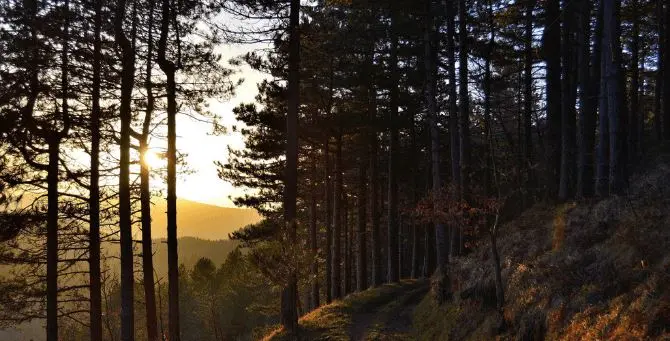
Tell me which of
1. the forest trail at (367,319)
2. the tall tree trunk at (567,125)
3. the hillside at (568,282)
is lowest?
the forest trail at (367,319)

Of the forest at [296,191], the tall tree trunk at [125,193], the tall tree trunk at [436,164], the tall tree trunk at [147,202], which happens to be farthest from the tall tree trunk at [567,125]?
the tall tree trunk at [147,202]

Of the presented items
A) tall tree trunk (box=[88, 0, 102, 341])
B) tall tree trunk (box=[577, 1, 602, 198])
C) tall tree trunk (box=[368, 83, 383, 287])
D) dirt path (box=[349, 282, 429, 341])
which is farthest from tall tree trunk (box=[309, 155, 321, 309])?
tall tree trunk (box=[577, 1, 602, 198])

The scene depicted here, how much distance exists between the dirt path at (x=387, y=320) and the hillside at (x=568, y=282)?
8 centimetres

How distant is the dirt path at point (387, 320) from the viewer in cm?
1366

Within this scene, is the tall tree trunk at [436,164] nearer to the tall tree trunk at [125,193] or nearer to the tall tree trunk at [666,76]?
the tall tree trunk at [125,193]

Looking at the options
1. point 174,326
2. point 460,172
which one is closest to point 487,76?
point 460,172

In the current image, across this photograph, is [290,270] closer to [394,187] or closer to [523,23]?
[394,187]

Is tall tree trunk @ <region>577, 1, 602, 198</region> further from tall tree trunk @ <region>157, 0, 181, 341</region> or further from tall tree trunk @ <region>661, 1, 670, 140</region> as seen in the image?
tall tree trunk @ <region>157, 0, 181, 341</region>

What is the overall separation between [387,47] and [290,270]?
14.9m

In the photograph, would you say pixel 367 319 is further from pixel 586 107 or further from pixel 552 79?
pixel 552 79

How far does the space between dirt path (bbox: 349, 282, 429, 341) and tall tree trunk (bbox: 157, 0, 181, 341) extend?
200 inches

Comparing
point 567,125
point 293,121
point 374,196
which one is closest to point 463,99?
point 567,125

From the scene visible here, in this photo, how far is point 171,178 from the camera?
1348 cm

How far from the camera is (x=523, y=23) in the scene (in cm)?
2270
